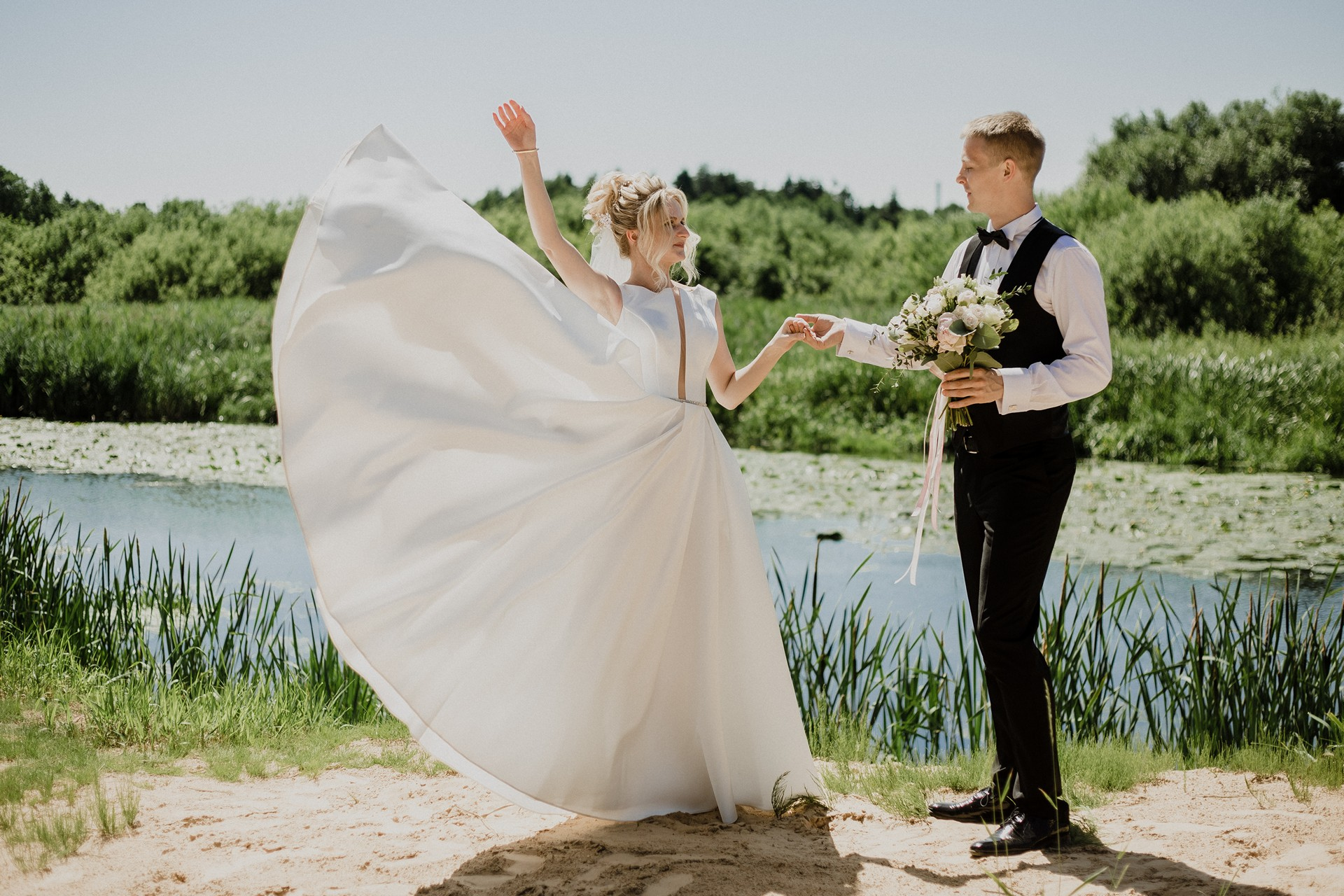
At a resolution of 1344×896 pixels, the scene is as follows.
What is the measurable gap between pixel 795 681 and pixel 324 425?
2485 millimetres

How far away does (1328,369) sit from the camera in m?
11.7

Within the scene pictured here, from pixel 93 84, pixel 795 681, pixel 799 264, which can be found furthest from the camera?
pixel 799 264

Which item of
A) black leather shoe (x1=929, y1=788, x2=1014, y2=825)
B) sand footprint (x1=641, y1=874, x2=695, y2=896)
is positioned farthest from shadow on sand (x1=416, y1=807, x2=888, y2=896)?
black leather shoe (x1=929, y1=788, x2=1014, y2=825)

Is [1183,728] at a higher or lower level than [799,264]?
lower

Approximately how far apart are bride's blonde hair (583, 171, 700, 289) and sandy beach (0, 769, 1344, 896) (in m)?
1.67

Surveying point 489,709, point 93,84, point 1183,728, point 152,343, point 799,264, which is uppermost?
point 799,264

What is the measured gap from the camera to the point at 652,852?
2613 millimetres

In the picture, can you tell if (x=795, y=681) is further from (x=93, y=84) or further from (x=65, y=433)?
(x=65, y=433)

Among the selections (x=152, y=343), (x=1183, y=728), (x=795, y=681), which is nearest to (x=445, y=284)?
(x=795, y=681)

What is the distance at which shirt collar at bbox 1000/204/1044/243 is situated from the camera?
2.77 metres

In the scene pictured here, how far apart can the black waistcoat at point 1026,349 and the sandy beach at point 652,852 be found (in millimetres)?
1120

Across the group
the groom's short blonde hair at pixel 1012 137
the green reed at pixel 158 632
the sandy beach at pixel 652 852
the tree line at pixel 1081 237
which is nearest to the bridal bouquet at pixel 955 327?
the groom's short blonde hair at pixel 1012 137

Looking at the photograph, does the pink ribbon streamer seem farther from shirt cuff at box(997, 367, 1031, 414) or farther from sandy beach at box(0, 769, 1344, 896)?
sandy beach at box(0, 769, 1344, 896)

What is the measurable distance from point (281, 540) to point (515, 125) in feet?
22.2
